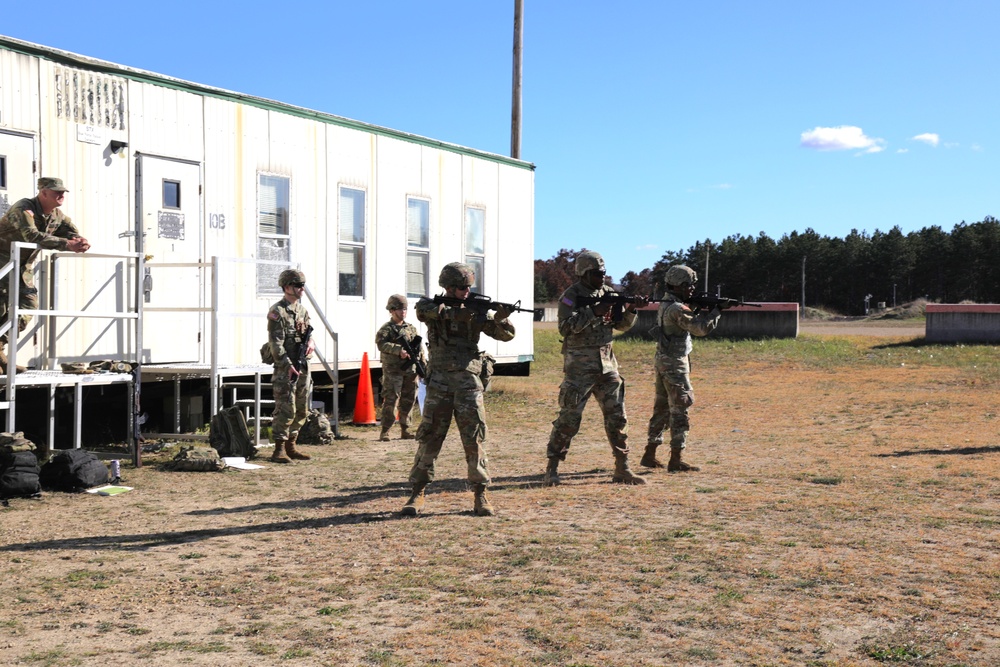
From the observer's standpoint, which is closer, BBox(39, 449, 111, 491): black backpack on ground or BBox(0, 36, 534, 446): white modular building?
BBox(39, 449, 111, 491): black backpack on ground

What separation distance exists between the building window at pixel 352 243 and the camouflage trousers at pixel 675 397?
5525mm

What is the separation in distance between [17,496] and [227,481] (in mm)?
1844

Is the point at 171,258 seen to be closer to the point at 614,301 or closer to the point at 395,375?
the point at 395,375

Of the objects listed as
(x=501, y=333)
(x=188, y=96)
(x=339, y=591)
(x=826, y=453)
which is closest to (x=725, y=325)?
(x=826, y=453)

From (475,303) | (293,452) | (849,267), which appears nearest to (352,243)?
(293,452)

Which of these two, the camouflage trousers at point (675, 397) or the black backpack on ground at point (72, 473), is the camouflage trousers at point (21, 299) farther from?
the camouflage trousers at point (675, 397)

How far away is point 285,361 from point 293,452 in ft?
3.46

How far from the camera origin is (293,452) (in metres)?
11.1

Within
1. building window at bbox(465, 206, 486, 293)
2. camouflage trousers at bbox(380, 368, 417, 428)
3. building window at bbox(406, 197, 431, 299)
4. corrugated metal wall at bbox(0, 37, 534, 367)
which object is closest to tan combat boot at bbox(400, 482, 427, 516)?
camouflage trousers at bbox(380, 368, 417, 428)

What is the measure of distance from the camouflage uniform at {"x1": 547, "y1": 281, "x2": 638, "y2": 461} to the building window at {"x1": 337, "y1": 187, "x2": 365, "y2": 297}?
5.64 meters

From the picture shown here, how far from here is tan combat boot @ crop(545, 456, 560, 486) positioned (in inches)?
371

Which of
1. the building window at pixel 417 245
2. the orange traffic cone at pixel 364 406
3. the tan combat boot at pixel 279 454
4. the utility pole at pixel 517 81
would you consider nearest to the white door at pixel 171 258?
the tan combat boot at pixel 279 454

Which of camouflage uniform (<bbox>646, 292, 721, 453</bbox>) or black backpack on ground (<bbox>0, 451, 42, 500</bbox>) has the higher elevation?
camouflage uniform (<bbox>646, 292, 721, 453</bbox>)

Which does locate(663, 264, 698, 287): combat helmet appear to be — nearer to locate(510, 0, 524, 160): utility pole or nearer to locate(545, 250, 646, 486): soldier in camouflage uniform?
locate(545, 250, 646, 486): soldier in camouflage uniform
